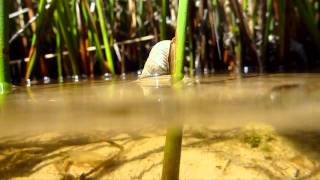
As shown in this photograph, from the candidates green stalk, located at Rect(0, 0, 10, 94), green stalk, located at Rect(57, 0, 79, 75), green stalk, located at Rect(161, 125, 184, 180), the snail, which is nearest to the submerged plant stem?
green stalk, located at Rect(161, 125, 184, 180)

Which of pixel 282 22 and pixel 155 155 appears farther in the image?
pixel 282 22

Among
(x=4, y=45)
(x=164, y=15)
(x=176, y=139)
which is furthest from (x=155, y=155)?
(x=164, y=15)

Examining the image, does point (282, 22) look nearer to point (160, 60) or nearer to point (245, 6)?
point (245, 6)

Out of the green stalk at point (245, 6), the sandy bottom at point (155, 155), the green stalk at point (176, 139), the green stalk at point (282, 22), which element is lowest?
the sandy bottom at point (155, 155)

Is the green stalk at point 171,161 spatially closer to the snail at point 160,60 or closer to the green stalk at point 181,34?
the green stalk at point 181,34

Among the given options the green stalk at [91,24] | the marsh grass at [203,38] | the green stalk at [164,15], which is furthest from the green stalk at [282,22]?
the green stalk at [91,24]

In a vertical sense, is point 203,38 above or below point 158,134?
above

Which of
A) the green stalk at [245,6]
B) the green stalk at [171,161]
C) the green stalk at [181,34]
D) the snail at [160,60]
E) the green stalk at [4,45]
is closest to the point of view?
the green stalk at [171,161]
